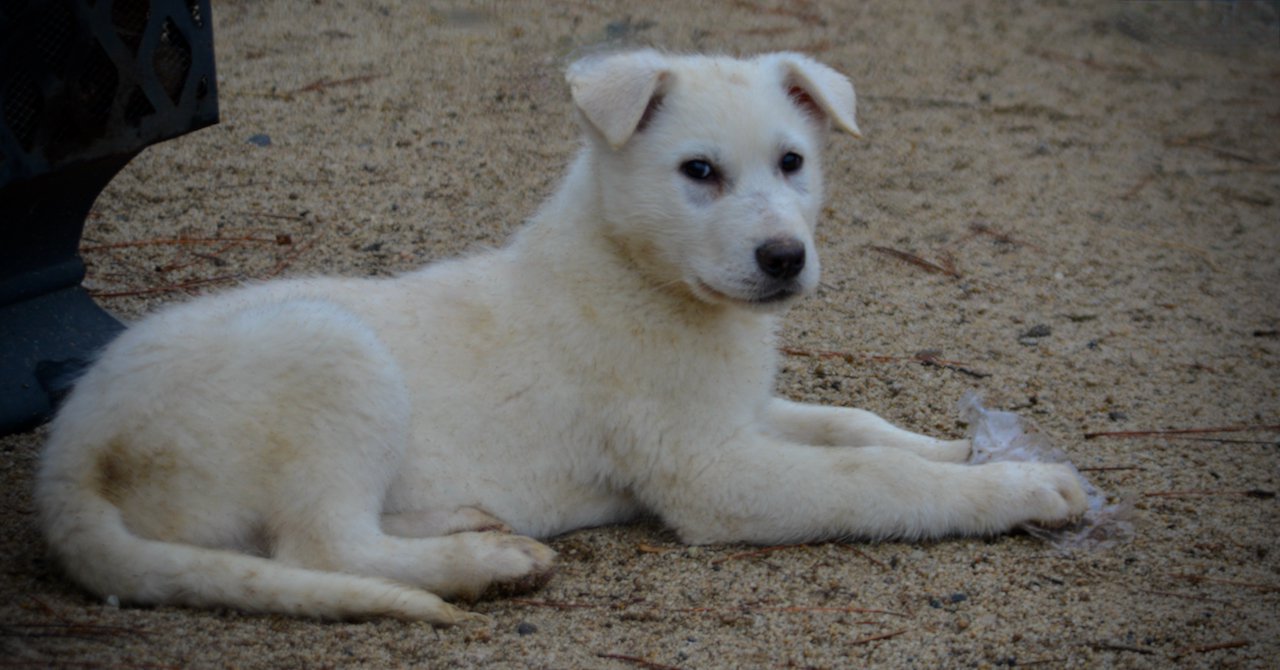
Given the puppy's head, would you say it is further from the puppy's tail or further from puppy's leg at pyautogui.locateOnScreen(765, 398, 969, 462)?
the puppy's tail

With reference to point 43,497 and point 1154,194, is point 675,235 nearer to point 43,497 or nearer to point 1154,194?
point 43,497

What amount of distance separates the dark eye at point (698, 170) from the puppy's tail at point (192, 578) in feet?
4.38

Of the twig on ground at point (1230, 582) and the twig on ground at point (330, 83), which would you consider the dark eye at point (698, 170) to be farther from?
the twig on ground at point (330, 83)

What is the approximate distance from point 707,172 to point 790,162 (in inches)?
10.2

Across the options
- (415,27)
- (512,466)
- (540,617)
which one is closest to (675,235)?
(512,466)

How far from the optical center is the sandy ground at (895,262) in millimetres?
2936

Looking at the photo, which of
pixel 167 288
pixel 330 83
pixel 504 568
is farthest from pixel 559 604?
pixel 330 83

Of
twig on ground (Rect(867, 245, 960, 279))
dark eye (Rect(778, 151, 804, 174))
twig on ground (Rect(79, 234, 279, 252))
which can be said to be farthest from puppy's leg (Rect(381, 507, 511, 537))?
twig on ground (Rect(867, 245, 960, 279))

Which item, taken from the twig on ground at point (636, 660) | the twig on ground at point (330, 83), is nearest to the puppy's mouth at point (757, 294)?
the twig on ground at point (636, 660)

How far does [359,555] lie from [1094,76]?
21.2ft

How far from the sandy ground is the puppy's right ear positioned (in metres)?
1.14

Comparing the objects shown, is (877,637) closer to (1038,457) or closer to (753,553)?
(753,553)

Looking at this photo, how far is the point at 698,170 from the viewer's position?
11.2 ft

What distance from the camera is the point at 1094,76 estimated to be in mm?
7926
